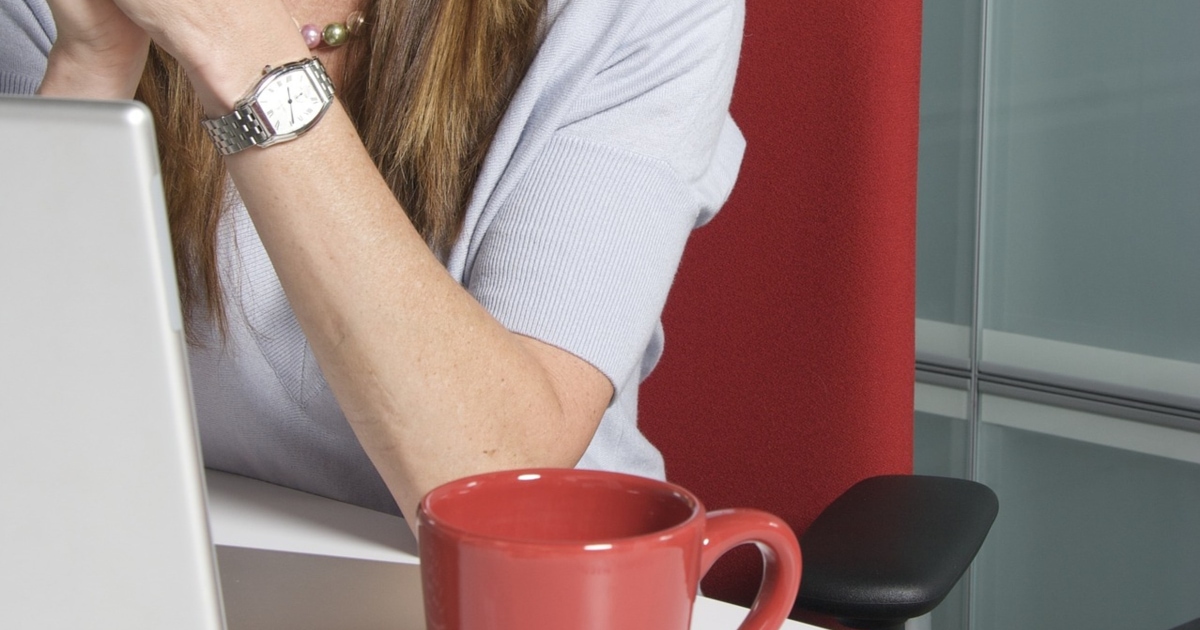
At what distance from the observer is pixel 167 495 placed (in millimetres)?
257

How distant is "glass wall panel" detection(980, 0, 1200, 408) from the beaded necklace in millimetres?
986

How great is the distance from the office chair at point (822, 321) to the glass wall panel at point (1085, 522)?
0.76 meters

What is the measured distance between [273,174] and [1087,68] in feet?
4.09

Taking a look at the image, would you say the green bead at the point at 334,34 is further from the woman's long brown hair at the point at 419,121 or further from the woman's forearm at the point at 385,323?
the woman's forearm at the point at 385,323

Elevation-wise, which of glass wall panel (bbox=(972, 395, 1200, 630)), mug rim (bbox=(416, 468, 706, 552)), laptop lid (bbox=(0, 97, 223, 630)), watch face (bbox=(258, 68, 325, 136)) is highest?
watch face (bbox=(258, 68, 325, 136))

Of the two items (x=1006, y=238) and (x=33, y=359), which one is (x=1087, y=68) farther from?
(x=33, y=359)

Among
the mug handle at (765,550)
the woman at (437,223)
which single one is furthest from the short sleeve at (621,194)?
the mug handle at (765,550)

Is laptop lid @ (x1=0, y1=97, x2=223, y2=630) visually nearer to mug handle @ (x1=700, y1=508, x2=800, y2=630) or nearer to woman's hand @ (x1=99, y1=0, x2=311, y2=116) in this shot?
mug handle @ (x1=700, y1=508, x2=800, y2=630)

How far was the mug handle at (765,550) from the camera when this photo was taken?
1.05 ft

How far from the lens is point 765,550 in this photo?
343 mm

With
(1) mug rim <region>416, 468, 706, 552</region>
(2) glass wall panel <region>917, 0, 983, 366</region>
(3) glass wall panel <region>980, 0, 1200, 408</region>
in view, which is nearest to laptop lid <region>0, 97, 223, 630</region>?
(1) mug rim <region>416, 468, 706, 552</region>

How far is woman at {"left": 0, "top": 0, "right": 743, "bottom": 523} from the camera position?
→ 562mm

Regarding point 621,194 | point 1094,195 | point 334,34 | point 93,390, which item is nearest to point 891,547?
point 621,194

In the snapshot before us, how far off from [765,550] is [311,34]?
1.98 feet
